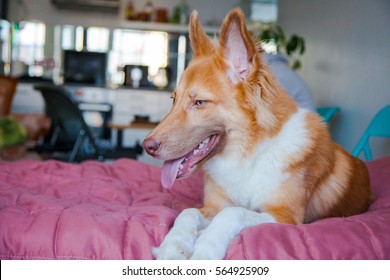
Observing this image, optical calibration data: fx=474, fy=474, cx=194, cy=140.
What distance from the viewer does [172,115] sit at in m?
1.51

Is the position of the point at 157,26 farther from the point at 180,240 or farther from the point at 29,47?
the point at 180,240

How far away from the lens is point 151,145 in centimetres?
140

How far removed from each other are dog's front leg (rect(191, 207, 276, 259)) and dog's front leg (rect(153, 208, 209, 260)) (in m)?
0.02

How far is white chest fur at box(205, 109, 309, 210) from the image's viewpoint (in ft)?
5.00

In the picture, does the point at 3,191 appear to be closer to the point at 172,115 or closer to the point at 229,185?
the point at 172,115

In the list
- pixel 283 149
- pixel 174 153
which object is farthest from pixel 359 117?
pixel 174 153

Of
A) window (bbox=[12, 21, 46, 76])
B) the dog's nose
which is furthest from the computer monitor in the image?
the dog's nose

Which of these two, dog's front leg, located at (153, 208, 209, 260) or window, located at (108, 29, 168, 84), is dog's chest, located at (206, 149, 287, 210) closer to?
dog's front leg, located at (153, 208, 209, 260)

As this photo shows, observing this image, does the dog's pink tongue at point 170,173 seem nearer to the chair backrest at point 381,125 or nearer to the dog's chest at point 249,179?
the dog's chest at point 249,179

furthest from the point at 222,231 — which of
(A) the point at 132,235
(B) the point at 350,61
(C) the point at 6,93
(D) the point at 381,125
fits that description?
(C) the point at 6,93

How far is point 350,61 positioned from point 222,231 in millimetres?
2903

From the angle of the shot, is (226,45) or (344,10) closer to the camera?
(226,45)

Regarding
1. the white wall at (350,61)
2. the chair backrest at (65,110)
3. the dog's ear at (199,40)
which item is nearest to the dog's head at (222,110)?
the dog's ear at (199,40)

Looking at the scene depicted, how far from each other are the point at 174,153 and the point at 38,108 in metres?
6.51
